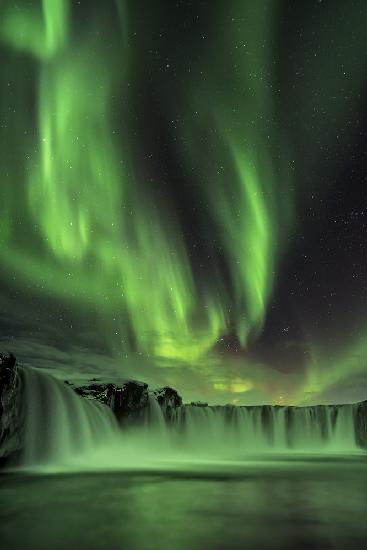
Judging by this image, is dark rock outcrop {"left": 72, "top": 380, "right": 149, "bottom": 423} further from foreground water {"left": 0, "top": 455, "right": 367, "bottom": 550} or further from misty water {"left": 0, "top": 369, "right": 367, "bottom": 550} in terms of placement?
foreground water {"left": 0, "top": 455, "right": 367, "bottom": 550}

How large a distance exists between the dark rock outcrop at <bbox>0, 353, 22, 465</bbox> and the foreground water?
4.43 meters

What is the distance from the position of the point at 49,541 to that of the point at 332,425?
56231mm

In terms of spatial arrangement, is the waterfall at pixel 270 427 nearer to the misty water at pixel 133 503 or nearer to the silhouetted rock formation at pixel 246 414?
the silhouetted rock formation at pixel 246 414

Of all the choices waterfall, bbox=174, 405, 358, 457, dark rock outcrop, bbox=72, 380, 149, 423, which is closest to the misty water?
dark rock outcrop, bbox=72, 380, 149, 423

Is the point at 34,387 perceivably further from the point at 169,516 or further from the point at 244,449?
the point at 244,449

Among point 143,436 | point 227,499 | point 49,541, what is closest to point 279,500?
point 227,499

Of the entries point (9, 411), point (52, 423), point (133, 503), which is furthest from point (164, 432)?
point (133, 503)

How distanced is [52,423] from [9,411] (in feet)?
17.2

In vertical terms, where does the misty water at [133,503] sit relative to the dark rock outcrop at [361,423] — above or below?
below

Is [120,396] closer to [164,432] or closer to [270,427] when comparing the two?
[164,432]

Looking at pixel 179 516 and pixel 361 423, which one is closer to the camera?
pixel 179 516

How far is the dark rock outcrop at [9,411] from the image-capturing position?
18.9 metres

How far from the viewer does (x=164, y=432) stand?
50344 millimetres

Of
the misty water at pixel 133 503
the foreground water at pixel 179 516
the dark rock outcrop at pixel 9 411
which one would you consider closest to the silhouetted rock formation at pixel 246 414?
the misty water at pixel 133 503
